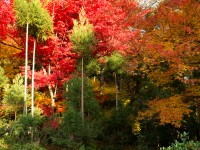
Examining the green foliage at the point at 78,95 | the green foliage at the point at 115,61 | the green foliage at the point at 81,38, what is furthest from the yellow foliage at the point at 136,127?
the green foliage at the point at 81,38

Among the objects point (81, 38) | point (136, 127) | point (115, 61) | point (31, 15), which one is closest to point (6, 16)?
point (31, 15)

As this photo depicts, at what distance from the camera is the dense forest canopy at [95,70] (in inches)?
440

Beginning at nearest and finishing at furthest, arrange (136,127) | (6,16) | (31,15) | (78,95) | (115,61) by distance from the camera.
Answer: (31,15) → (78,95) → (6,16) → (115,61) → (136,127)

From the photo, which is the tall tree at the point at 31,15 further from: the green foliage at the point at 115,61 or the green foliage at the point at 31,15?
the green foliage at the point at 115,61

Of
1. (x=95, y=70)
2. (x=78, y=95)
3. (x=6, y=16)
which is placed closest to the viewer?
(x=78, y=95)

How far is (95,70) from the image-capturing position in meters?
17.8

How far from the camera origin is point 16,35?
1725cm

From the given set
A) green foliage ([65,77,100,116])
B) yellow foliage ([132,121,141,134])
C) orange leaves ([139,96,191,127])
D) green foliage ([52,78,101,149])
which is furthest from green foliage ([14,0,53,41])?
yellow foliage ([132,121,141,134])

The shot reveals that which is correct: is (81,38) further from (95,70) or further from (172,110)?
(172,110)

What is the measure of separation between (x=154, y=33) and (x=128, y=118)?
832 centimetres

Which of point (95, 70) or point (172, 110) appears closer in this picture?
point (172, 110)

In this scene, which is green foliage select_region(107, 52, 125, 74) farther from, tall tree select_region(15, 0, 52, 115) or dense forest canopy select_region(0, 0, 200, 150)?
tall tree select_region(15, 0, 52, 115)

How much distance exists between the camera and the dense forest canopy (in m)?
11.2

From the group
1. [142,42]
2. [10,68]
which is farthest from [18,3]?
[10,68]
